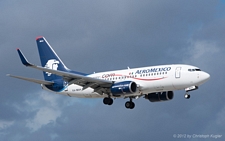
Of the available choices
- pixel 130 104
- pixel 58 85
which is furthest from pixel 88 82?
pixel 58 85

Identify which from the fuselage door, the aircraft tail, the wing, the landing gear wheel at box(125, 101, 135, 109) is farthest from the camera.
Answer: the aircraft tail

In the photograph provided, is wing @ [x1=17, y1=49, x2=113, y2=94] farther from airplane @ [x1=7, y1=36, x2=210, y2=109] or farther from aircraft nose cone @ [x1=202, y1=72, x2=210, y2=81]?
aircraft nose cone @ [x1=202, y1=72, x2=210, y2=81]

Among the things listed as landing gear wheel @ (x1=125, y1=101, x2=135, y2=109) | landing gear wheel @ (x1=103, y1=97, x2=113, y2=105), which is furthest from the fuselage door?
landing gear wheel @ (x1=103, y1=97, x2=113, y2=105)

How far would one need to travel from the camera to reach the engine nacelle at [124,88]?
82438 millimetres

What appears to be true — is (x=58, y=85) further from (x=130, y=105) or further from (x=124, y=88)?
(x=124, y=88)

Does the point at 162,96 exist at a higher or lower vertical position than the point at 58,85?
lower

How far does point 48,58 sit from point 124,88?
721 inches

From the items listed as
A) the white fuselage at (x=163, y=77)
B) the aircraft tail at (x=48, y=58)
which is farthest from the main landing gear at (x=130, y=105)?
the aircraft tail at (x=48, y=58)

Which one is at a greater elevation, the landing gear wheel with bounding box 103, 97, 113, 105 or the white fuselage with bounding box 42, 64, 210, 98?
the white fuselage with bounding box 42, 64, 210, 98

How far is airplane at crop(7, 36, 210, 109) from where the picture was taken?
81.2 meters

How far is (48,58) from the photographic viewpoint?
9694cm

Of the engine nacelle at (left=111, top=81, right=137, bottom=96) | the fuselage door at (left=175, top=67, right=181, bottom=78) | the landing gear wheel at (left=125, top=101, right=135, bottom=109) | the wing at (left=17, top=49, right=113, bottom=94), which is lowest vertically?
the landing gear wheel at (left=125, top=101, right=135, bottom=109)

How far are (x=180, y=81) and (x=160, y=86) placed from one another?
2535 millimetres

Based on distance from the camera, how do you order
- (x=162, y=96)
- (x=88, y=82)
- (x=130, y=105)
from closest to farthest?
(x=88, y=82) → (x=162, y=96) → (x=130, y=105)
